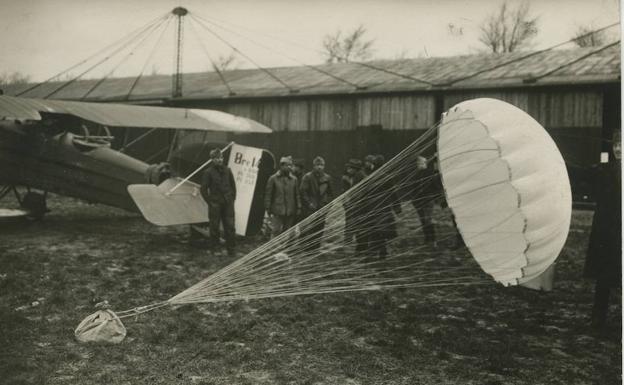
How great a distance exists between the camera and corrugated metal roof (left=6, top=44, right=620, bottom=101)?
14320mm

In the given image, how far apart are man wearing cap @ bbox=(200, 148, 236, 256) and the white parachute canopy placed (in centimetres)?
410

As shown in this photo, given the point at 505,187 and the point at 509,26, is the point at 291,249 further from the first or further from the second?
the point at 509,26

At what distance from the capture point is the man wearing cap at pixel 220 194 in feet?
28.6

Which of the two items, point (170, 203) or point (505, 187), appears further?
point (170, 203)

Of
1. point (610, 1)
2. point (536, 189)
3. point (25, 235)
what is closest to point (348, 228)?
point (536, 189)

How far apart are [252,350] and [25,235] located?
6701 mm

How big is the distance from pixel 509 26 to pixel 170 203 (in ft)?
26.0

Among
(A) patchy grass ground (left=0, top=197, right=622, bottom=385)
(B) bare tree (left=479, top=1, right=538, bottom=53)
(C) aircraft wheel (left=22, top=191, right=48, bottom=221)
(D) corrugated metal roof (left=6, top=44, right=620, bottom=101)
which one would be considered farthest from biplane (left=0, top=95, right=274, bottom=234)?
(D) corrugated metal roof (left=6, top=44, right=620, bottom=101)

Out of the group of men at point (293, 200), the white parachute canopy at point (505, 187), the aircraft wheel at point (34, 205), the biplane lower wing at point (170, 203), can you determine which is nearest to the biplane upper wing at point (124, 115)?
the biplane lower wing at point (170, 203)

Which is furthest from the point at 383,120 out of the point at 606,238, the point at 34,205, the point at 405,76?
the point at 606,238

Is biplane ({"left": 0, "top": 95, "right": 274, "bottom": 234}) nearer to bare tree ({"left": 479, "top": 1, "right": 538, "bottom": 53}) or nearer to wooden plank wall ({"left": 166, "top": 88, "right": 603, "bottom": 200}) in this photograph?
bare tree ({"left": 479, "top": 1, "right": 538, "bottom": 53})

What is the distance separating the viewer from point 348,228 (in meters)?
8.24

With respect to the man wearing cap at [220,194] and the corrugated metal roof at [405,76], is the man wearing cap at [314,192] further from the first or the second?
the corrugated metal roof at [405,76]

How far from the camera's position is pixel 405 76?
53.8ft
